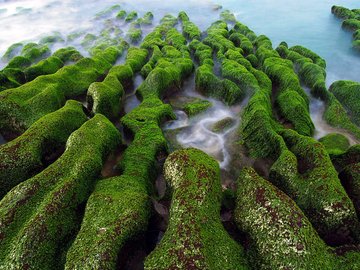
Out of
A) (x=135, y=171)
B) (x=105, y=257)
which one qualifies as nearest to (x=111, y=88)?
(x=135, y=171)

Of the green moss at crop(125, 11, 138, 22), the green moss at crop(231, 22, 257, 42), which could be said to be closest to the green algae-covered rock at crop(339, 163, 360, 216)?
the green moss at crop(231, 22, 257, 42)

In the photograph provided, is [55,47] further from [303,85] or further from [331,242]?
[331,242]

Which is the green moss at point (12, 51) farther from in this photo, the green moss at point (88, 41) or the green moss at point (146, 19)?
the green moss at point (146, 19)

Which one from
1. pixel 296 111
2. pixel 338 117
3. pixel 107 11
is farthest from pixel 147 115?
pixel 107 11

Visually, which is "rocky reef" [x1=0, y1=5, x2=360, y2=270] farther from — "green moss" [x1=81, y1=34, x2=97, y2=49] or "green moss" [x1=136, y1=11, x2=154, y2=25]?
"green moss" [x1=136, y1=11, x2=154, y2=25]

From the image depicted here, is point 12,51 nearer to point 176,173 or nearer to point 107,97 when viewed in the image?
point 107,97
